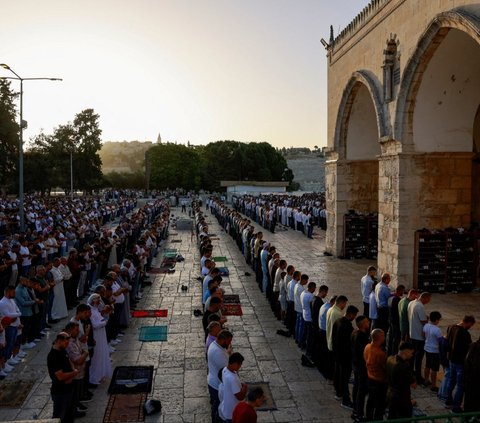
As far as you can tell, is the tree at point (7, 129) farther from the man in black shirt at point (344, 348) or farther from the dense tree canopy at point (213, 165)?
the man in black shirt at point (344, 348)

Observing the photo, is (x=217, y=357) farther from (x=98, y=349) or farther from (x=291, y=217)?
(x=291, y=217)

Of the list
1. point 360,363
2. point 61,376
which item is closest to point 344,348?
point 360,363

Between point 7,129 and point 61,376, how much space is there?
135ft

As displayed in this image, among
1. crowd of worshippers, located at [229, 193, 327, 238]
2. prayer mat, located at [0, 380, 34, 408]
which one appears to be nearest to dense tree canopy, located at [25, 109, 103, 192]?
crowd of worshippers, located at [229, 193, 327, 238]

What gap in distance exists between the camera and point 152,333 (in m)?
10.9

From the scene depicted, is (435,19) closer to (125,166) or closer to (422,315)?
(422,315)

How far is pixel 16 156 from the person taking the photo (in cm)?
4553

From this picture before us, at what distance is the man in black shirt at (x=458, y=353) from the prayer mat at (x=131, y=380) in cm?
452

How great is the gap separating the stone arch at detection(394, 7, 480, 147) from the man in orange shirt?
6.95 metres

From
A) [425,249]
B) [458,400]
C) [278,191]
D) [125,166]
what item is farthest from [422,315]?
[125,166]

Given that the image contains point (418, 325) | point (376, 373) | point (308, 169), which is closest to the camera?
point (376, 373)

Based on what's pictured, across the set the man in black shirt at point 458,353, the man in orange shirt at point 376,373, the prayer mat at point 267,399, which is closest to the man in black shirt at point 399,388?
the man in orange shirt at point 376,373

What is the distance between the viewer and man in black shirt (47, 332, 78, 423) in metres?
6.12

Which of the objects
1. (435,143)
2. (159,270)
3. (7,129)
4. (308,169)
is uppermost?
(308,169)
